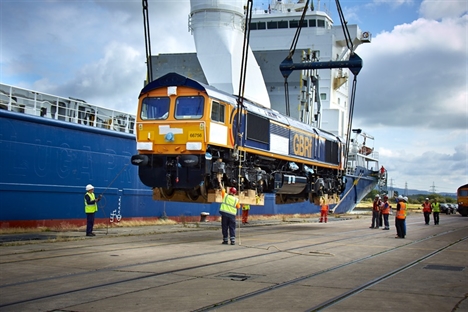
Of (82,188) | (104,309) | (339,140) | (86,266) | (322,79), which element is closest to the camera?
(104,309)

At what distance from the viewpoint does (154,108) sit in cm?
1811

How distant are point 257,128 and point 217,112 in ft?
9.83

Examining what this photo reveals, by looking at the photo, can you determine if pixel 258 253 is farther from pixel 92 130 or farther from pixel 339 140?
pixel 339 140

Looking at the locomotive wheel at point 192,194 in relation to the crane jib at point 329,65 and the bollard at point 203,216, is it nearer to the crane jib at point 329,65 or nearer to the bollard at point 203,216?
the bollard at point 203,216

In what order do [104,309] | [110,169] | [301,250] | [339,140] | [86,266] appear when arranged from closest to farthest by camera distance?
[104,309] < [86,266] < [301,250] < [110,169] < [339,140]

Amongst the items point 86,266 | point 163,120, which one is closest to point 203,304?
point 86,266

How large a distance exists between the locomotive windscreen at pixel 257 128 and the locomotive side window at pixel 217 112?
1.87 m

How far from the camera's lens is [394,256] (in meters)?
14.6

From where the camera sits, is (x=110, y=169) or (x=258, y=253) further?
(x=110, y=169)

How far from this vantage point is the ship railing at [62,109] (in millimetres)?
20339

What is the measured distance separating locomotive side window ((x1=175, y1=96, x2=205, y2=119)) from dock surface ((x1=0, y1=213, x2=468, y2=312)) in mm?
3699

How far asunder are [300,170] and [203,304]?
1735 cm

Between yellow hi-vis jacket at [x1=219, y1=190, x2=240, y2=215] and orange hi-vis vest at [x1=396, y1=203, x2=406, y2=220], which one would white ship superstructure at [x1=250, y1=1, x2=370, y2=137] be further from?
yellow hi-vis jacket at [x1=219, y1=190, x2=240, y2=215]

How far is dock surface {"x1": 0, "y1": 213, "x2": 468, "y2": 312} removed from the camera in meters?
7.95
